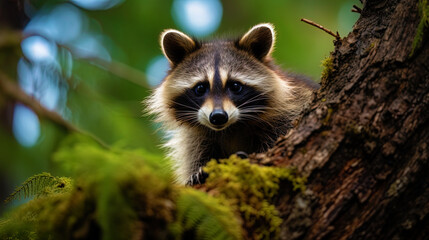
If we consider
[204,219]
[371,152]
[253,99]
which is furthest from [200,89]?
[204,219]

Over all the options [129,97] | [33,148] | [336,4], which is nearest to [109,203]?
[33,148]

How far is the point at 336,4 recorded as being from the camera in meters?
8.52

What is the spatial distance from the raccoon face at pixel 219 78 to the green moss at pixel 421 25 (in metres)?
1.92

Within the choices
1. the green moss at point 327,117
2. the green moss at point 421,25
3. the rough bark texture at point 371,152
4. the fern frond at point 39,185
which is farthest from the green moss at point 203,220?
the green moss at point 421,25

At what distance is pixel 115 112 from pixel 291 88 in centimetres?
204

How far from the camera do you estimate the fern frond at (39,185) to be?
9.05 feet

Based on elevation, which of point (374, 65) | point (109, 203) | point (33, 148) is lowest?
point (33, 148)

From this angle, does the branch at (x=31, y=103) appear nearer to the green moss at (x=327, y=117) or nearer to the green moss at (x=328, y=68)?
the green moss at (x=328, y=68)

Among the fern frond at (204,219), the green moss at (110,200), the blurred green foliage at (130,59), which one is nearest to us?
the green moss at (110,200)

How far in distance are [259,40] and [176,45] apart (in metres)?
0.87

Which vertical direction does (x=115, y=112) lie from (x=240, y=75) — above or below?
below

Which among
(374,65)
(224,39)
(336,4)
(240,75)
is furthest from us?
(336,4)

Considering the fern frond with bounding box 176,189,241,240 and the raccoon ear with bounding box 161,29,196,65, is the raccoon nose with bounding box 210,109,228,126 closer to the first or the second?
the raccoon ear with bounding box 161,29,196,65

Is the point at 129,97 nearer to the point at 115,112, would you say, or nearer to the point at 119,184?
the point at 115,112
